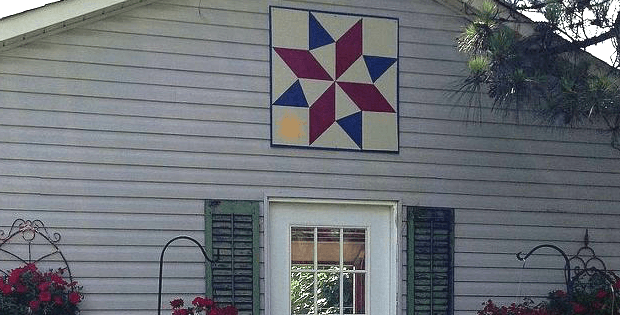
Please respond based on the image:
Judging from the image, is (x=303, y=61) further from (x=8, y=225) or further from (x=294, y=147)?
Answer: (x=8, y=225)

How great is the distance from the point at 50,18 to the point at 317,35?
186 cm

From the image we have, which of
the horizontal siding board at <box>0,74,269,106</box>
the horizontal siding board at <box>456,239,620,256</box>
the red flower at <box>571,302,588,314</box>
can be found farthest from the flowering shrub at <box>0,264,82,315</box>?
the red flower at <box>571,302,588,314</box>

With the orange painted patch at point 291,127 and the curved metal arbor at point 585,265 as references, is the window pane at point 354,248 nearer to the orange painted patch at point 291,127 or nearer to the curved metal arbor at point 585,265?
the orange painted patch at point 291,127

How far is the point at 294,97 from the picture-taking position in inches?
271

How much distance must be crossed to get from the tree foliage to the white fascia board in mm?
2450

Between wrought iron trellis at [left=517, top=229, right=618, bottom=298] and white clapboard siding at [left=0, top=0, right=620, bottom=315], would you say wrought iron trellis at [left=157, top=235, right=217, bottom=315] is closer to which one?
white clapboard siding at [left=0, top=0, right=620, bottom=315]

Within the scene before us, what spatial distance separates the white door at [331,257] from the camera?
6883 mm

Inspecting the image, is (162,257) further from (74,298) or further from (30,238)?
(30,238)

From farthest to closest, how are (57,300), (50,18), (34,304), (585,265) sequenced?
1. (585,265)
2. (50,18)
3. (57,300)
4. (34,304)

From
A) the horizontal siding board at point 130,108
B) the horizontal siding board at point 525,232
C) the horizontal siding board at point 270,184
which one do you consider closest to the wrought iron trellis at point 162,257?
the horizontal siding board at point 270,184

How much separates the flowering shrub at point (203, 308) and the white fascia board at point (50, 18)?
1909 mm

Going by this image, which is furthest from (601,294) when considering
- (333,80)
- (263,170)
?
(263,170)

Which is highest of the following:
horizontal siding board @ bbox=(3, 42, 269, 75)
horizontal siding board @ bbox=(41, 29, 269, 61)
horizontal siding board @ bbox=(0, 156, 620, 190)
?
horizontal siding board @ bbox=(41, 29, 269, 61)

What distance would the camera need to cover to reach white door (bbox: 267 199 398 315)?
6.88m
